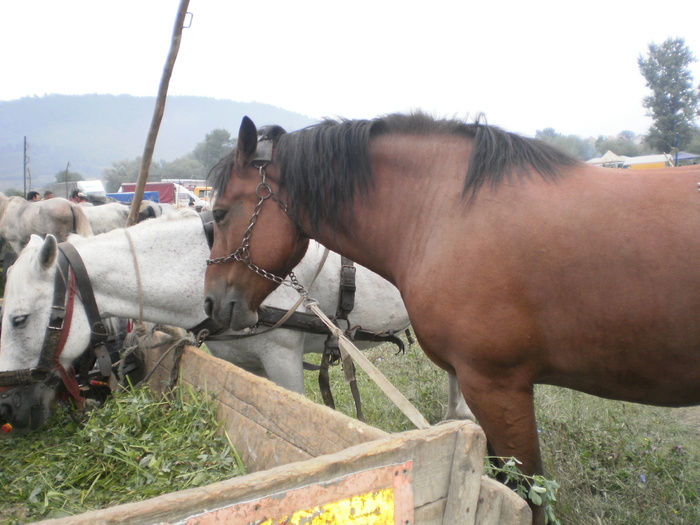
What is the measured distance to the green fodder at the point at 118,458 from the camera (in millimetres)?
2113

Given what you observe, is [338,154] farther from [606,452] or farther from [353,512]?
[606,452]

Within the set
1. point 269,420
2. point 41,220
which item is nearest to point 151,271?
point 269,420

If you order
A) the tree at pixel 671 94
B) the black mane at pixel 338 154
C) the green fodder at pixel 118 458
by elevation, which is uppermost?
the tree at pixel 671 94

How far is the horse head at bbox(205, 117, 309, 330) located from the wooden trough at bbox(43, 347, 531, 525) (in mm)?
835

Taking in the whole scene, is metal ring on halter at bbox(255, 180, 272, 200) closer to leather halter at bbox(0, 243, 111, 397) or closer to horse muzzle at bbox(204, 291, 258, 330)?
horse muzzle at bbox(204, 291, 258, 330)

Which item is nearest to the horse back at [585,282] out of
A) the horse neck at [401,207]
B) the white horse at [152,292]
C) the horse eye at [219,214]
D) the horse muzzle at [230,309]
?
the horse neck at [401,207]

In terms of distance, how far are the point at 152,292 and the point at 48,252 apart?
1.83 ft

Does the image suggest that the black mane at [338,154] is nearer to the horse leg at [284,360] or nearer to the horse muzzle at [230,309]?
the horse muzzle at [230,309]

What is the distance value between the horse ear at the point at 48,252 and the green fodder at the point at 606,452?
267 cm

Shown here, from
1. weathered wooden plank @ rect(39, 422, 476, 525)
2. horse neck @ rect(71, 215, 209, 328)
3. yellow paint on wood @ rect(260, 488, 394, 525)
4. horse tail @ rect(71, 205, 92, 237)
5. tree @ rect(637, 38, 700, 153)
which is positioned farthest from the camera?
tree @ rect(637, 38, 700, 153)

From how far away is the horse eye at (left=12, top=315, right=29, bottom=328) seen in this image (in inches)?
99.0

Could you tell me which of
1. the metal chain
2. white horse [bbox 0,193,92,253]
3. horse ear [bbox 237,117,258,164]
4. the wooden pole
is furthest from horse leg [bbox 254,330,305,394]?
white horse [bbox 0,193,92,253]

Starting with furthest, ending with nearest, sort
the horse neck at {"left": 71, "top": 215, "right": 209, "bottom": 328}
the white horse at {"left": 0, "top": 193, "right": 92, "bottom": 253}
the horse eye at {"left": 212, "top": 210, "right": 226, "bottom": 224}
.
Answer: the white horse at {"left": 0, "top": 193, "right": 92, "bottom": 253} < the horse neck at {"left": 71, "top": 215, "right": 209, "bottom": 328} < the horse eye at {"left": 212, "top": 210, "right": 226, "bottom": 224}

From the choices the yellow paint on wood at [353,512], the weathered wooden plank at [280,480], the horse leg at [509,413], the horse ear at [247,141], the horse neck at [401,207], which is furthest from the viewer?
the horse ear at [247,141]
